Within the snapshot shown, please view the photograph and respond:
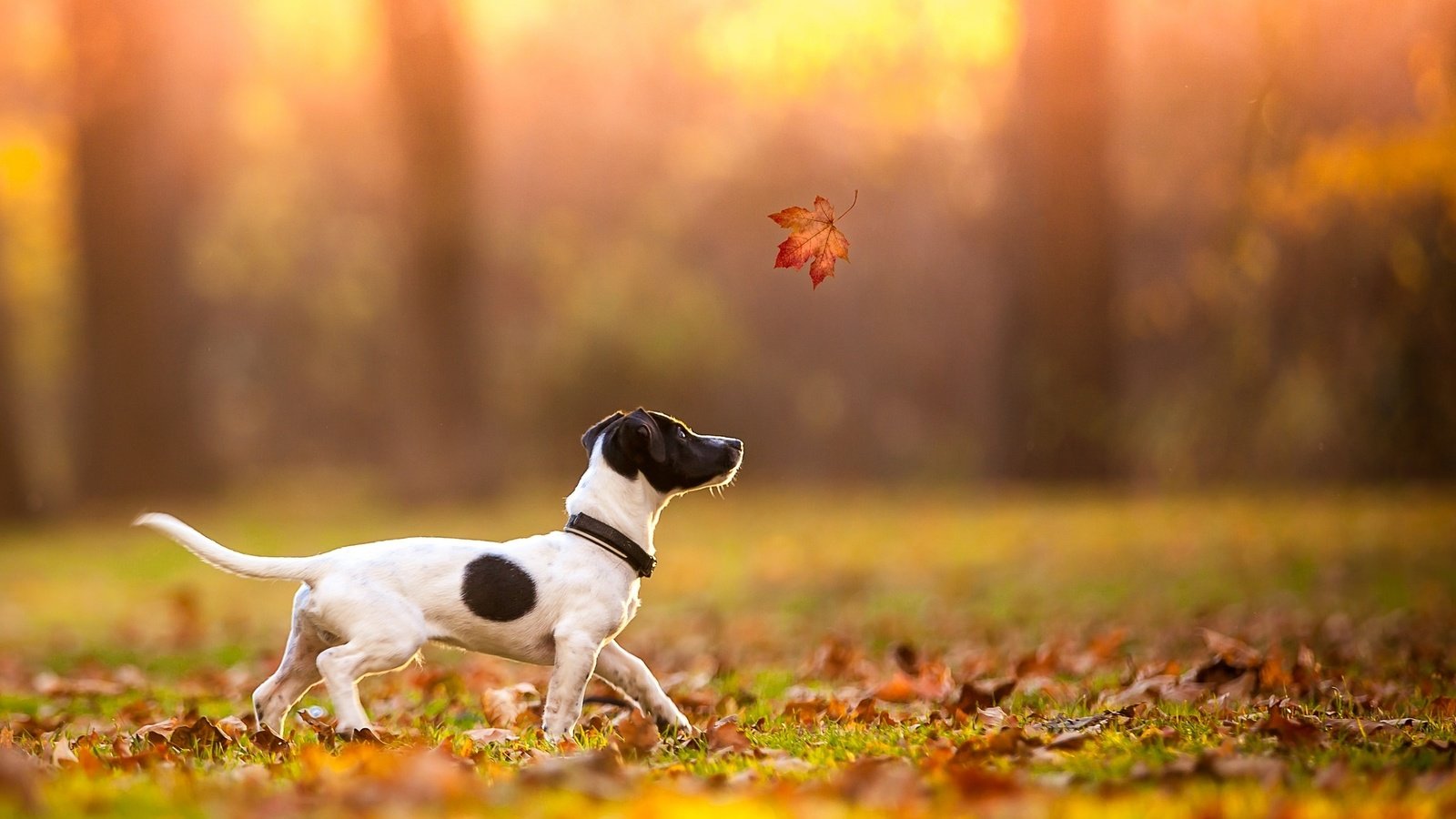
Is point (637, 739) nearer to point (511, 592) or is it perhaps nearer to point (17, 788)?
point (511, 592)

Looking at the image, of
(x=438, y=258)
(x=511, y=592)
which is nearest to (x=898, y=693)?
(x=511, y=592)

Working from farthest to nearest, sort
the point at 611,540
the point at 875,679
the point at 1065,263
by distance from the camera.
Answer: the point at 1065,263 < the point at 875,679 < the point at 611,540

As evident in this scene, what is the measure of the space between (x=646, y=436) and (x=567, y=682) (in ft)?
2.97

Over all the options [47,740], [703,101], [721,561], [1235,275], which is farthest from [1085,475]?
[47,740]

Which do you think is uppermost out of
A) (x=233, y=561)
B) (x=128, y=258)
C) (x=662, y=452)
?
(x=128, y=258)

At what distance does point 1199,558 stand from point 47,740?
8.71 meters

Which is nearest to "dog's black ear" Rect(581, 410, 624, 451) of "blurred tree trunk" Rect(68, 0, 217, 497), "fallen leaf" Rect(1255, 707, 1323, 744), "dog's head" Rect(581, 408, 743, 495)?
"dog's head" Rect(581, 408, 743, 495)

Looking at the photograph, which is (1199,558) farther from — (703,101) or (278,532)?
(703,101)

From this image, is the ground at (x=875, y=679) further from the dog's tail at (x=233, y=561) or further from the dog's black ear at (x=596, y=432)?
the dog's black ear at (x=596, y=432)

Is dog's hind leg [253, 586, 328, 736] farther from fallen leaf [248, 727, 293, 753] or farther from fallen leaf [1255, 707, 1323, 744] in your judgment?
fallen leaf [1255, 707, 1323, 744]

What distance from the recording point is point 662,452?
17.0ft

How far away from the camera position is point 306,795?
358 cm

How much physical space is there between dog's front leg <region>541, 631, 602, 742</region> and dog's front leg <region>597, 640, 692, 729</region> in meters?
0.21

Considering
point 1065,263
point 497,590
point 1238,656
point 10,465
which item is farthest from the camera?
point 10,465
